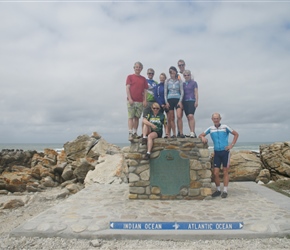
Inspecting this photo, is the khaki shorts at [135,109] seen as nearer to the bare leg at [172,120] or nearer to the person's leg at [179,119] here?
the bare leg at [172,120]

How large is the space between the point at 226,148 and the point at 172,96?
6.41 ft

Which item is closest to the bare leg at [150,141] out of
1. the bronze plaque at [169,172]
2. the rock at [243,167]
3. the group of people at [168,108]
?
the group of people at [168,108]

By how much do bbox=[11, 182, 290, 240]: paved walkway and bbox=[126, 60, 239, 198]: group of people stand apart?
1203 millimetres

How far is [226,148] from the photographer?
23.0ft

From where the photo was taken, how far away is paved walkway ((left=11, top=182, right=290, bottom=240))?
475 centimetres

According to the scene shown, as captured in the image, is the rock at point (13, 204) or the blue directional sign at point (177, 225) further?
the rock at point (13, 204)

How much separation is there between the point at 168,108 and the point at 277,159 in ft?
27.6

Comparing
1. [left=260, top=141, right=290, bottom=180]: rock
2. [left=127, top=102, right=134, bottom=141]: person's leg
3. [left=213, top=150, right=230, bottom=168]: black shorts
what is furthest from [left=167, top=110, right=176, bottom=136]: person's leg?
[left=260, top=141, right=290, bottom=180]: rock

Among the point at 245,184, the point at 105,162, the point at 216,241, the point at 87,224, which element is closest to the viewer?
the point at 216,241

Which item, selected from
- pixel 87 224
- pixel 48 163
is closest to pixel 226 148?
pixel 87 224

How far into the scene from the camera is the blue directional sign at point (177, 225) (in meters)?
4.85

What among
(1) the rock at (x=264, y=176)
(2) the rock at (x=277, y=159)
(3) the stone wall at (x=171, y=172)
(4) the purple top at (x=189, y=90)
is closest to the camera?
(3) the stone wall at (x=171, y=172)

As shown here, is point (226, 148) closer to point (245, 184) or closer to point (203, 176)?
point (203, 176)

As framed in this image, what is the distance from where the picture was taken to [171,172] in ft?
23.4
